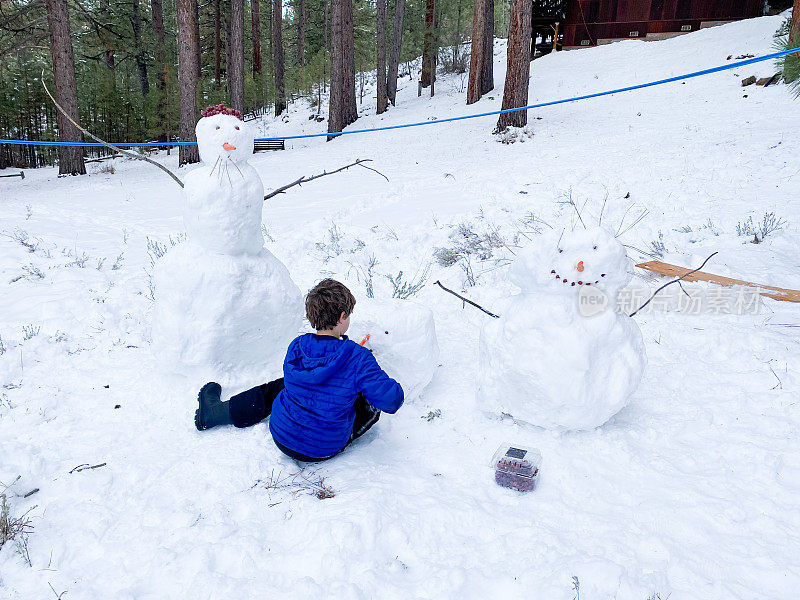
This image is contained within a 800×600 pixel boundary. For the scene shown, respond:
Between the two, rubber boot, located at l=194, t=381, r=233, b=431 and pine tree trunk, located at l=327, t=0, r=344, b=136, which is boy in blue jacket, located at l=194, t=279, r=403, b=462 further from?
pine tree trunk, located at l=327, t=0, r=344, b=136

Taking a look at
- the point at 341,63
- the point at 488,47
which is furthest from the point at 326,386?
the point at 488,47

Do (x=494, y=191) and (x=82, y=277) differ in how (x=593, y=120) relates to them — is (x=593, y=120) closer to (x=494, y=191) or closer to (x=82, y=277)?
(x=494, y=191)

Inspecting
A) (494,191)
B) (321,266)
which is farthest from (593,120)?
(321,266)

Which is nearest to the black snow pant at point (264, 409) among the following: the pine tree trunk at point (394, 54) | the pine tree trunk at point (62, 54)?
the pine tree trunk at point (62, 54)

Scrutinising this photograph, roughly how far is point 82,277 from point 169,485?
11.2ft

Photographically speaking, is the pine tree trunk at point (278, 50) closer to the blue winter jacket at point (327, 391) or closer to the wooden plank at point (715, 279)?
the wooden plank at point (715, 279)

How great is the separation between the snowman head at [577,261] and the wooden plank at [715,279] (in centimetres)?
210

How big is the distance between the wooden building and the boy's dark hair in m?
18.5

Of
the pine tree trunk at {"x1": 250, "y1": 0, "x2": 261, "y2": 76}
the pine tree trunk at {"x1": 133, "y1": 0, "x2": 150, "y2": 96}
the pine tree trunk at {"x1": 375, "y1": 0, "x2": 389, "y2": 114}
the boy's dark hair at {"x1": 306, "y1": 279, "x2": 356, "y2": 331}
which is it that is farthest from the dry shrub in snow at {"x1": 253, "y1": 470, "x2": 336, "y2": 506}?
the pine tree trunk at {"x1": 250, "y1": 0, "x2": 261, "y2": 76}

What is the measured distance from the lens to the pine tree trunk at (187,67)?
1040 centimetres

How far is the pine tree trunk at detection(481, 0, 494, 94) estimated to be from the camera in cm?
1332

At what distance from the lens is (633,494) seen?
2246 mm

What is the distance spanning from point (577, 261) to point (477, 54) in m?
12.6

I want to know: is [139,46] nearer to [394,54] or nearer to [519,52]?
[394,54]
